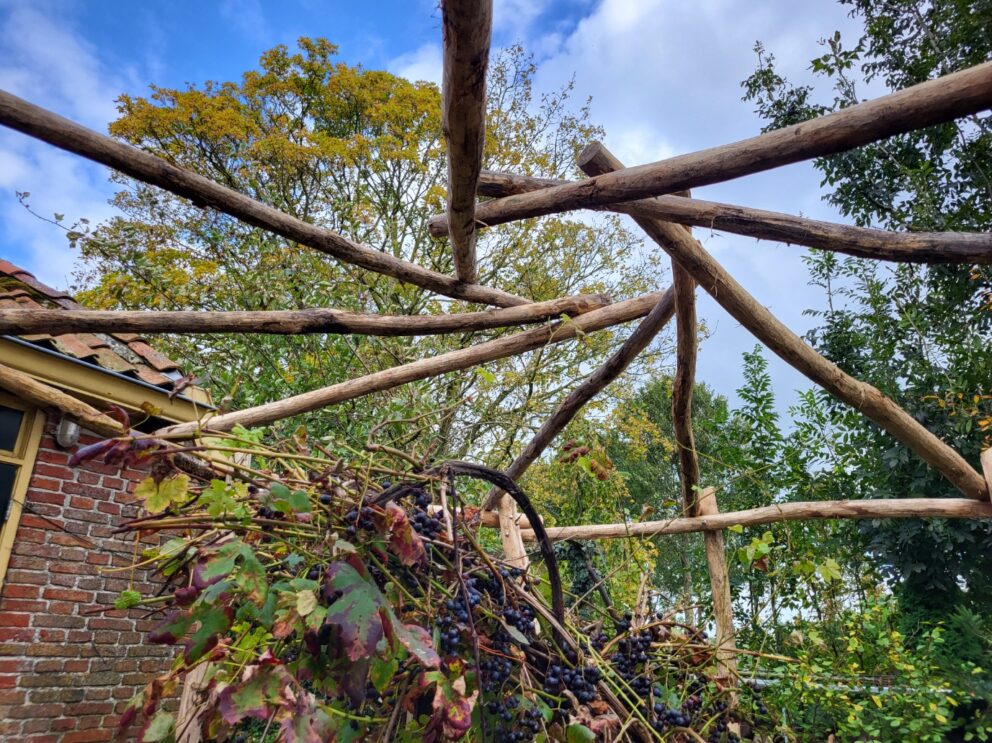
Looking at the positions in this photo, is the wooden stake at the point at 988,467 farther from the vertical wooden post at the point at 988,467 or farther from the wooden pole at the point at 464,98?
the wooden pole at the point at 464,98

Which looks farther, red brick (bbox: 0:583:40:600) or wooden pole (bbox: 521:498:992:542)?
red brick (bbox: 0:583:40:600)

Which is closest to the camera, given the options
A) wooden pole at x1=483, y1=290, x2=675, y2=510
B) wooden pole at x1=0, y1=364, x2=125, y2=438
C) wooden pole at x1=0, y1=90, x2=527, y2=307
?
wooden pole at x1=0, y1=90, x2=527, y2=307

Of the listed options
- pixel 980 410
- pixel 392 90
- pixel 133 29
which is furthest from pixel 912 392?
pixel 133 29

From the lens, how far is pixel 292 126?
8500 mm

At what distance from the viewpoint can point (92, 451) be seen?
125 centimetres

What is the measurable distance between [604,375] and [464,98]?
1926mm

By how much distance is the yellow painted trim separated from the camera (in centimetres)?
372

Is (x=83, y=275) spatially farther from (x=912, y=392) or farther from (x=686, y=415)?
(x=912, y=392)

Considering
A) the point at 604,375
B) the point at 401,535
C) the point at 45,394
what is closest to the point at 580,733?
the point at 401,535

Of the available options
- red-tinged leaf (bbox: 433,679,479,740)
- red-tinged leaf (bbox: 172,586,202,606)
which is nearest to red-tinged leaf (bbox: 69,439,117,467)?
red-tinged leaf (bbox: 172,586,202,606)

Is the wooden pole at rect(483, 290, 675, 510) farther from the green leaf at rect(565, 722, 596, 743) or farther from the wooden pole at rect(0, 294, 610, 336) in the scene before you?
the green leaf at rect(565, 722, 596, 743)

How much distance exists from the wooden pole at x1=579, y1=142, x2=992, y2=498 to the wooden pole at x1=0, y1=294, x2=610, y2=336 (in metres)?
0.73

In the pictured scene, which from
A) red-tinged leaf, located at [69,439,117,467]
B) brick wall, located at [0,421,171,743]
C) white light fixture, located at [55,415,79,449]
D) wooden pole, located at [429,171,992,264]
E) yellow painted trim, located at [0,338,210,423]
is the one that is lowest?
brick wall, located at [0,421,171,743]

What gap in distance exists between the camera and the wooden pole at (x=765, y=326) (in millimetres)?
2170
